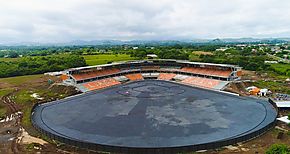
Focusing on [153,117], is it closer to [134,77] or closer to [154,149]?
[154,149]

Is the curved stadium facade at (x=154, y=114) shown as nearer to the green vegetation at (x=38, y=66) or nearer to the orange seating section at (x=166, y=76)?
the orange seating section at (x=166, y=76)

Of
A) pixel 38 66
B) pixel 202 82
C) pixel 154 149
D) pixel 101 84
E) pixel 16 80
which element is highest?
pixel 38 66

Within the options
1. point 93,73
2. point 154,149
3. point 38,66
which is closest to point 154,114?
point 154,149

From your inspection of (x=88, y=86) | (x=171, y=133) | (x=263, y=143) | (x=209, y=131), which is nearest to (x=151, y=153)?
(x=171, y=133)

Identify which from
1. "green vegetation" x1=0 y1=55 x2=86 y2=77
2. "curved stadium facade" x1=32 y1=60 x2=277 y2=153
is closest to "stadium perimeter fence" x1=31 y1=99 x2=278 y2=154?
"curved stadium facade" x1=32 y1=60 x2=277 y2=153

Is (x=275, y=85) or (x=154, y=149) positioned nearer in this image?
(x=154, y=149)

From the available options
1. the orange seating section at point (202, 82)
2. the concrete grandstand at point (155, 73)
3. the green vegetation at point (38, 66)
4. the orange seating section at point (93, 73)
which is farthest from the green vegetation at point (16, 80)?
the orange seating section at point (202, 82)

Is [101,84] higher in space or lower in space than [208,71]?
lower
